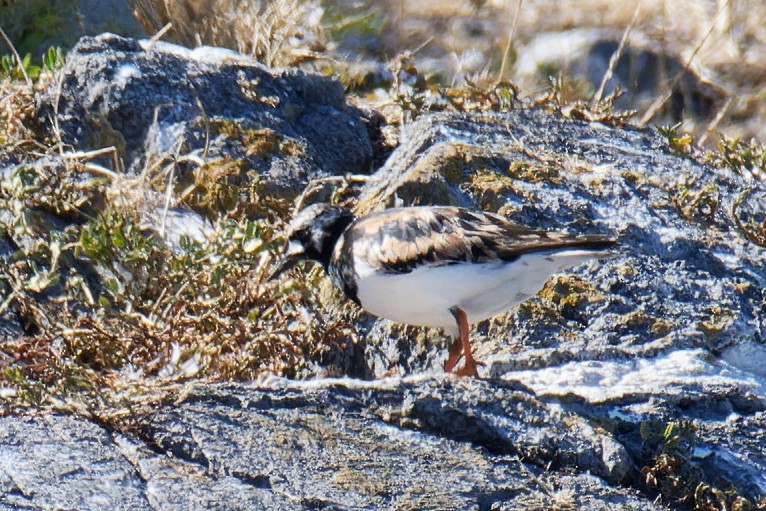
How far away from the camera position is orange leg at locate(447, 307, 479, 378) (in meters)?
5.14

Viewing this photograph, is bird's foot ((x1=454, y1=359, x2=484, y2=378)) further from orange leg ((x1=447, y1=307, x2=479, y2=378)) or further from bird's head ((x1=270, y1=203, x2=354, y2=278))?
bird's head ((x1=270, y1=203, x2=354, y2=278))

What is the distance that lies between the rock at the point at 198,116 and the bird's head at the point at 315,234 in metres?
0.85

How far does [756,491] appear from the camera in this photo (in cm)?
455

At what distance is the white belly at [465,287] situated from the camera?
209 inches

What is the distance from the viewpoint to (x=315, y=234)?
596 cm

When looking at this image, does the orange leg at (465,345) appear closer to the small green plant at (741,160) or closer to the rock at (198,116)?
the rock at (198,116)

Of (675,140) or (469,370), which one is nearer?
(469,370)

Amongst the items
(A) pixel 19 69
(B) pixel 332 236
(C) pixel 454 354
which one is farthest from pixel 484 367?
(A) pixel 19 69

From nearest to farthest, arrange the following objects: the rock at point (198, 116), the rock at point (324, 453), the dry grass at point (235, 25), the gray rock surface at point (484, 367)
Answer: the rock at point (324, 453)
the gray rock surface at point (484, 367)
the rock at point (198, 116)
the dry grass at point (235, 25)

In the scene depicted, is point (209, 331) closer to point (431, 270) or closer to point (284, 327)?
point (284, 327)

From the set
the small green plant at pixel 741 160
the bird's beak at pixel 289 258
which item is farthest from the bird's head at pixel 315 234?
the small green plant at pixel 741 160

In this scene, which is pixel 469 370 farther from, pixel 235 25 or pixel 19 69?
pixel 235 25

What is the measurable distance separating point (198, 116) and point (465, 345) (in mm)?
2677

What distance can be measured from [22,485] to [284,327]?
2151 millimetres
